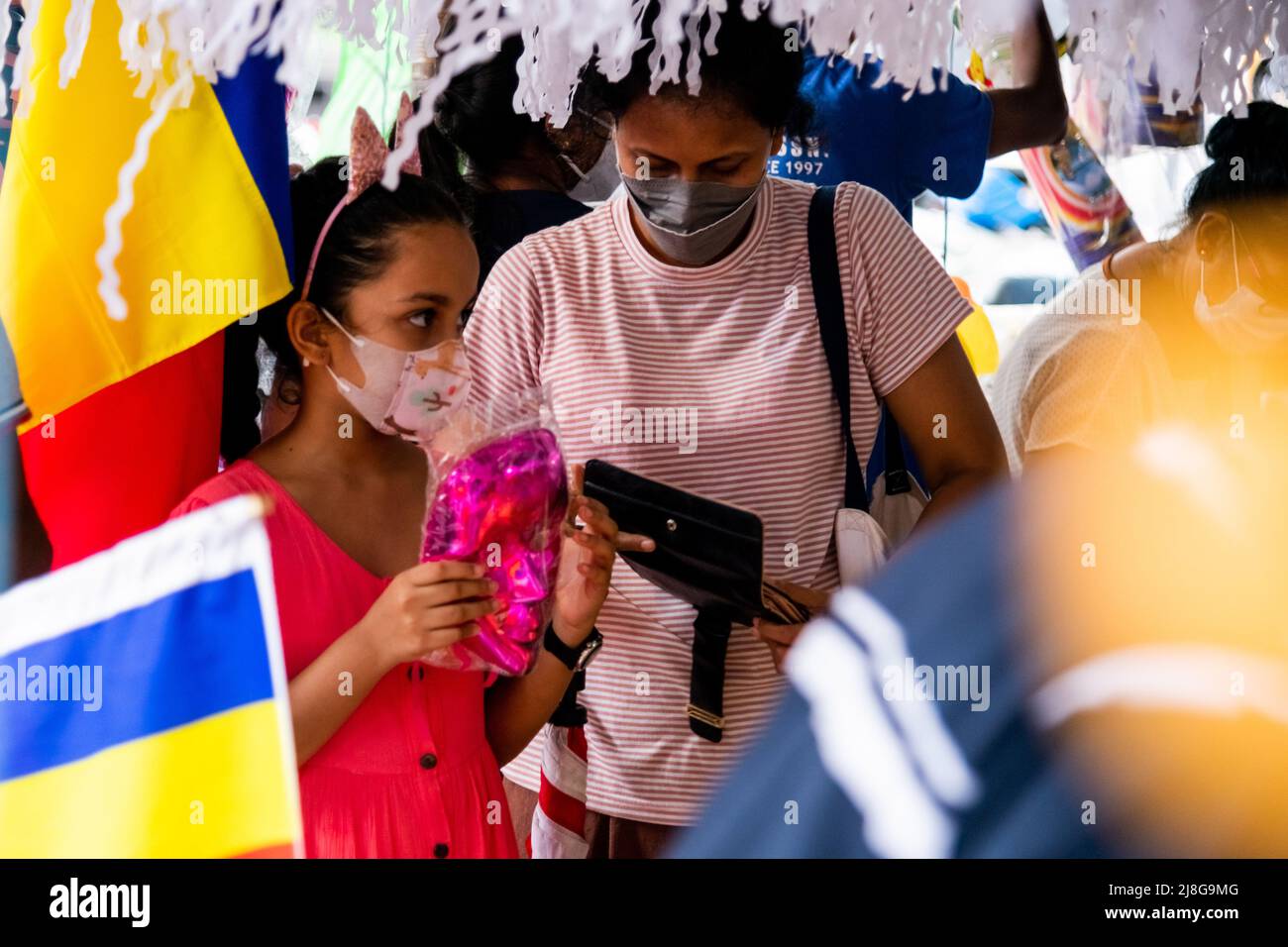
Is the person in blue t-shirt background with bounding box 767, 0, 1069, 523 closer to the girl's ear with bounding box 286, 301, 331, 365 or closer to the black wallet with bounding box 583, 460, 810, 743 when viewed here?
the black wallet with bounding box 583, 460, 810, 743

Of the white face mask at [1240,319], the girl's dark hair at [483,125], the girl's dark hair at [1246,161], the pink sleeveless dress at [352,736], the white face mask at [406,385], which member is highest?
the girl's dark hair at [483,125]

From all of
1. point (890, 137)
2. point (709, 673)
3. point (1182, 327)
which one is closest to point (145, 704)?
point (709, 673)

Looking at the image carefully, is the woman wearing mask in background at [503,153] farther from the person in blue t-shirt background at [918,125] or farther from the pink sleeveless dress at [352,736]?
the pink sleeveless dress at [352,736]

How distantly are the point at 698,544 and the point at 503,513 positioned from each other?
25 cm

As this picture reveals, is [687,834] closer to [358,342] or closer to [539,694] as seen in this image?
[539,694]

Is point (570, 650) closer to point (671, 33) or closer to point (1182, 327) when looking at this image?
point (671, 33)

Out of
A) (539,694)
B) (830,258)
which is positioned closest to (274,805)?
(539,694)

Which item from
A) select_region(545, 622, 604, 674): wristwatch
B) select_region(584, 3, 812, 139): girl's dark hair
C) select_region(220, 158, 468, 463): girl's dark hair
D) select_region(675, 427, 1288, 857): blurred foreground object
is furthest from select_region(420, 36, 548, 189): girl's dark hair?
select_region(675, 427, 1288, 857): blurred foreground object

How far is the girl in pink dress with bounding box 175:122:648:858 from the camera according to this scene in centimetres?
172

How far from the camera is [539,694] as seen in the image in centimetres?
181

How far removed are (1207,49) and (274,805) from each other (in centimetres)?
139

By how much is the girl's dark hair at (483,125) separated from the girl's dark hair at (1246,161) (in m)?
0.95

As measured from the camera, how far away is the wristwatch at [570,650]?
178 centimetres

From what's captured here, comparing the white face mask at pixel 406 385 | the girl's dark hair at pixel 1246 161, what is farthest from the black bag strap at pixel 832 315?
the girl's dark hair at pixel 1246 161
